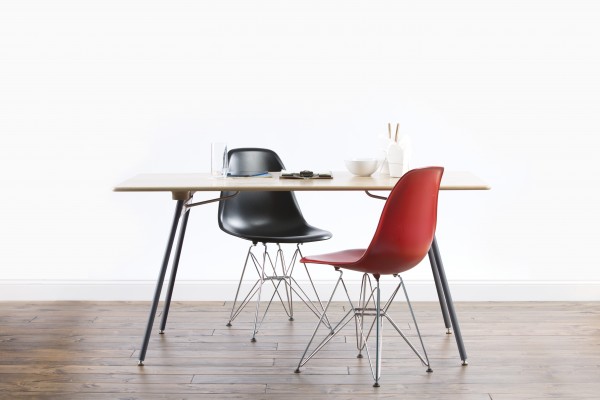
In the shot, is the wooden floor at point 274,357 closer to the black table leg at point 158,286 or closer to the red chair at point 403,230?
the black table leg at point 158,286

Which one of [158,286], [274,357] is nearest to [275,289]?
[274,357]

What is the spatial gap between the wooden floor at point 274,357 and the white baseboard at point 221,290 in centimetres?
14

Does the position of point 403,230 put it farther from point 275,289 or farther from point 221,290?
point 221,290

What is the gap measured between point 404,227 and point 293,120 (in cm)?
170

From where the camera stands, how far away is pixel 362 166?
3916mm

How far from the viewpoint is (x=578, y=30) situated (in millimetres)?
4840

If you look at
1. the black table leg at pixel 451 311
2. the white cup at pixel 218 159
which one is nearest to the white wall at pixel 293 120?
the white cup at pixel 218 159

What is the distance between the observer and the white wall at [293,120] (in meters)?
4.84

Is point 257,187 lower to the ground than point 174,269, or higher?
higher

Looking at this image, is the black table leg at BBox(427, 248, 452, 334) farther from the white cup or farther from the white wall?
the white cup

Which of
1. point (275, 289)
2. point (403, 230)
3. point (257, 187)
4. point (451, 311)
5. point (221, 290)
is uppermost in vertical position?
point (257, 187)

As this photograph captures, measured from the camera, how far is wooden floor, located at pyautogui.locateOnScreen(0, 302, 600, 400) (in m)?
3.37

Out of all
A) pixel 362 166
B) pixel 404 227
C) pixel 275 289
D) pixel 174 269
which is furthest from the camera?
pixel 275 289

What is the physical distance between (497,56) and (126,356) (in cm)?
269
